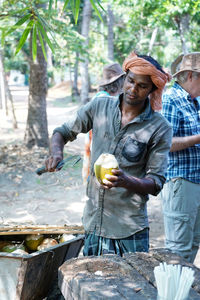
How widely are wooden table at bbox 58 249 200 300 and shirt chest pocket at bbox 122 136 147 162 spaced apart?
572 mm

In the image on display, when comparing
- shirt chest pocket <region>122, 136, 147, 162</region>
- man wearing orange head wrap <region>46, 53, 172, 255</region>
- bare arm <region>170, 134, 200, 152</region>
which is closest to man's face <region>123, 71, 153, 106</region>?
man wearing orange head wrap <region>46, 53, 172, 255</region>

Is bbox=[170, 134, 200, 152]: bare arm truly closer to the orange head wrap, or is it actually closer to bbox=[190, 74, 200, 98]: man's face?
bbox=[190, 74, 200, 98]: man's face

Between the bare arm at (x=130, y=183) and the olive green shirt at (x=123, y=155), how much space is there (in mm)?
64

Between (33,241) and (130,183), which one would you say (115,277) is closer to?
(130,183)

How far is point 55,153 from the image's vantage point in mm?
2328

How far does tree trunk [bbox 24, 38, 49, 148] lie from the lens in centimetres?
816

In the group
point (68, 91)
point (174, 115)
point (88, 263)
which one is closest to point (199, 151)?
point (174, 115)

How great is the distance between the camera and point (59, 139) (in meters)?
2.46

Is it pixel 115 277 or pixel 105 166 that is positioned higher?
pixel 105 166

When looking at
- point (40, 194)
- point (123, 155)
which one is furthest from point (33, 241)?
point (40, 194)

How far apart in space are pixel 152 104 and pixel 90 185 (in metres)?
0.68

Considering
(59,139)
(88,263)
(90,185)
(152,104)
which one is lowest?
(88,263)

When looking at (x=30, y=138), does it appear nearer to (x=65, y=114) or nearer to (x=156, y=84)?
(x=156, y=84)

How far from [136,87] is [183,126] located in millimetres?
894
